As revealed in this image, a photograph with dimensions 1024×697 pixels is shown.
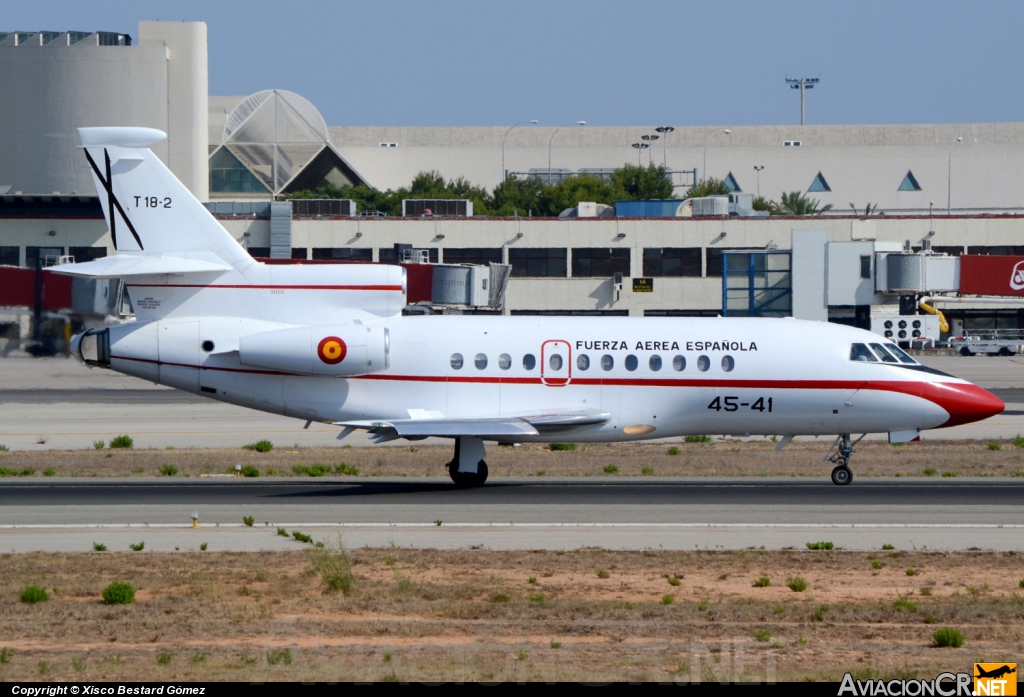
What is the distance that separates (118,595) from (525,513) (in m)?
8.40

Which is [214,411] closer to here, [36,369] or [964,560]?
[36,369]

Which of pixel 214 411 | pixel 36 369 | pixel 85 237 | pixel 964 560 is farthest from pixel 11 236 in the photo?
pixel 964 560

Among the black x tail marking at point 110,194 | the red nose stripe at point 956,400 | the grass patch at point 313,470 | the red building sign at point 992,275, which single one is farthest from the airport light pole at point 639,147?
the black x tail marking at point 110,194

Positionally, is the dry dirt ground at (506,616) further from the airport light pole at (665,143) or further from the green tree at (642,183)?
the airport light pole at (665,143)

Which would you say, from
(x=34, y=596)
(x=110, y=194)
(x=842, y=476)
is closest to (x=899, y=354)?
(x=842, y=476)

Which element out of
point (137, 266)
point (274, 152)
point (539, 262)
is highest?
point (274, 152)

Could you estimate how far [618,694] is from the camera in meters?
9.67

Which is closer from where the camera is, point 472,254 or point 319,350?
point 319,350

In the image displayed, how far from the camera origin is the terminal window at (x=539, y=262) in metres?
77.2

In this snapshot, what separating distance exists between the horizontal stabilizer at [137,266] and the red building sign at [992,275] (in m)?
56.7

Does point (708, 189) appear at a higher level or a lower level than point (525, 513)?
higher

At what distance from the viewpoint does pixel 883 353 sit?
25109 millimetres

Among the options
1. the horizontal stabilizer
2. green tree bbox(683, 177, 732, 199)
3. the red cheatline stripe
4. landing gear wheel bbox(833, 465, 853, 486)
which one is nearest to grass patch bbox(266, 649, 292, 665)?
the horizontal stabilizer

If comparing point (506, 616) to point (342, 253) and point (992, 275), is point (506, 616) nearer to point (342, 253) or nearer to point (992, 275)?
point (992, 275)
